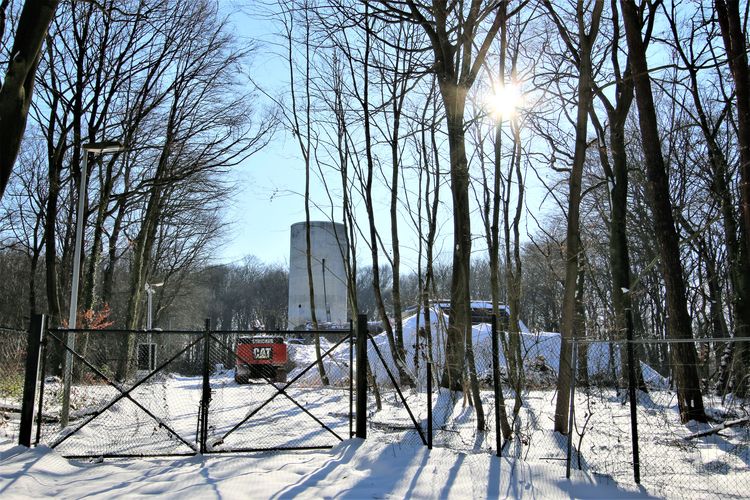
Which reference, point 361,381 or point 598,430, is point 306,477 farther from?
point 598,430

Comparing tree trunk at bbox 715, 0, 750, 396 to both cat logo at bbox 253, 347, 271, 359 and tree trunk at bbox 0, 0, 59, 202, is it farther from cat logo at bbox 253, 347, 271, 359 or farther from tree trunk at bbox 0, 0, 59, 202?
tree trunk at bbox 0, 0, 59, 202

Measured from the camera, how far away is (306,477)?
6312 millimetres

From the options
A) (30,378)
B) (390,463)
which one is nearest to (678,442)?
(390,463)

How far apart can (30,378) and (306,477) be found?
3743 millimetres

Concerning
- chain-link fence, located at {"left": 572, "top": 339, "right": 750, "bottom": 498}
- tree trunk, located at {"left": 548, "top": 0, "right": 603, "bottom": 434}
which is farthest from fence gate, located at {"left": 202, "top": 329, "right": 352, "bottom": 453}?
chain-link fence, located at {"left": 572, "top": 339, "right": 750, "bottom": 498}

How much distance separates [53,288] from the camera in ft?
54.5

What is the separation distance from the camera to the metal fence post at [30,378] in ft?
23.3

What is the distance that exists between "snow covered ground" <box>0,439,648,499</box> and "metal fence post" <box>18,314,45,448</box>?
23cm

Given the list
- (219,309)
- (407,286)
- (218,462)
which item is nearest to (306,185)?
(218,462)

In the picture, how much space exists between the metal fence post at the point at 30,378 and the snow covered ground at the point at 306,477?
8.9 inches

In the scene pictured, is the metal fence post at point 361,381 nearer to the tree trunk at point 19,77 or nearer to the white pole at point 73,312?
the white pole at point 73,312

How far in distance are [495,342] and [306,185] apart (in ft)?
35.9

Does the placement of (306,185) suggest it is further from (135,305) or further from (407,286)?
(407,286)

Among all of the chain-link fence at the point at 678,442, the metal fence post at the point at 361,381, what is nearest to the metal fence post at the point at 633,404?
the chain-link fence at the point at 678,442
